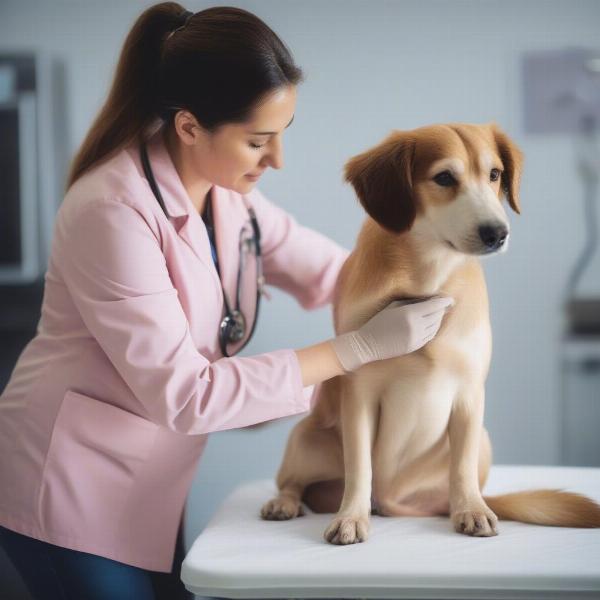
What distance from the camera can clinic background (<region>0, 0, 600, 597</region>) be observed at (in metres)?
2.25

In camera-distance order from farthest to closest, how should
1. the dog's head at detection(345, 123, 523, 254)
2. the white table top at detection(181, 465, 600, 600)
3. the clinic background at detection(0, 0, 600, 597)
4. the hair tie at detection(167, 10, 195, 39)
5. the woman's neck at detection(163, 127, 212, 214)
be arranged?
1. the clinic background at detection(0, 0, 600, 597)
2. the woman's neck at detection(163, 127, 212, 214)
3. the hair tie at detection(167, 10, 195, 39)
4. the dog's head at detection(345, 123, 523, 254)
5. the white table top at detection(181, 465, 600, 600)

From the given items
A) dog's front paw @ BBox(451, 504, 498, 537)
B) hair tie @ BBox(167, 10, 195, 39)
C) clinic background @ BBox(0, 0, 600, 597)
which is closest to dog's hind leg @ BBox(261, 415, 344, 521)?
dog's front paw @ BBox(451, 504, 498, 537)

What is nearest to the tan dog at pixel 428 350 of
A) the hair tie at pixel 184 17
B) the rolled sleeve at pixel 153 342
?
the rolled sleeve at pixel 153 342

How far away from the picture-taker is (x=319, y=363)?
4.02 ft

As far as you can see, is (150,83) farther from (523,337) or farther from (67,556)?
(523,337)

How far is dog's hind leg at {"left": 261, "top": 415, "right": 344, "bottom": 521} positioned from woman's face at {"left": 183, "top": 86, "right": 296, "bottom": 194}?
0.44 meters

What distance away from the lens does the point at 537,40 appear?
7.47ft

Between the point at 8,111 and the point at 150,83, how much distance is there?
1.13 metres

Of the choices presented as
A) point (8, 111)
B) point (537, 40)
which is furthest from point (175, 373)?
point (537, 40)

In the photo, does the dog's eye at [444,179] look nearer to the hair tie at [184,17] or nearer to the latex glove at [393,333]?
the latex glove at [393,333]

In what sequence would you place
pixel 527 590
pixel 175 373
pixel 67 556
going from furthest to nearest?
pixel 67 556, pixel 175 373, pixel 527 590

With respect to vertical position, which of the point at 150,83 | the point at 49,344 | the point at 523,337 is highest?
the point at 150,83

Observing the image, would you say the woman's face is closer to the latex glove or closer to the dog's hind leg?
the latex glove

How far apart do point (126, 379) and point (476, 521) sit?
0.57 metres
